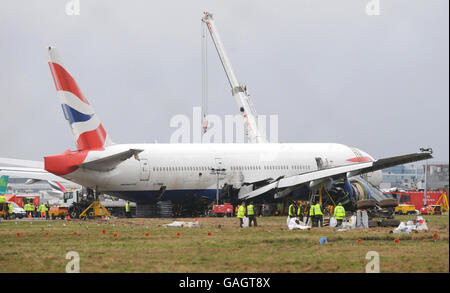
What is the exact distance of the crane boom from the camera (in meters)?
87.0

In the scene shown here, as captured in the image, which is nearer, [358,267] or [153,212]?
[358,267]

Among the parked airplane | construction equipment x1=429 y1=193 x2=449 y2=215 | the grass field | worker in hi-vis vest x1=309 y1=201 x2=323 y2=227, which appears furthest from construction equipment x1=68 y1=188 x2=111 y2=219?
construction equipment x1=429 y1=193 x2=449 y2=215

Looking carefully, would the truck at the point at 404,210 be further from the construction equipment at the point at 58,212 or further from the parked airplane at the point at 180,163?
the construction equipment at the point at 58,212

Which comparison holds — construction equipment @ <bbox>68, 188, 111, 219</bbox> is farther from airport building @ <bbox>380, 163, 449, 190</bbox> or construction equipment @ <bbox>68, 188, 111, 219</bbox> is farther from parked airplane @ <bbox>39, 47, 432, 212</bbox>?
airport building @ <bbox>380, 163, 449, 190</bbox>

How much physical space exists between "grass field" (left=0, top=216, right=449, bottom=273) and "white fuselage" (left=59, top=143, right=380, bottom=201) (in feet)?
34.7

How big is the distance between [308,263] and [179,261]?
11.3 feet

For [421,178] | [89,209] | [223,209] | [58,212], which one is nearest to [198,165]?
[223,209]

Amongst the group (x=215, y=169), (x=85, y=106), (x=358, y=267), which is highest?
(x=85, y=106)

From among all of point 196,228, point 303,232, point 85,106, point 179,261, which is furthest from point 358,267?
point 85,106

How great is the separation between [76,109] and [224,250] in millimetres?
20734

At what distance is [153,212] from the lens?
48.9 metres

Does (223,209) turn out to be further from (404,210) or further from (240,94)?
(240,94)

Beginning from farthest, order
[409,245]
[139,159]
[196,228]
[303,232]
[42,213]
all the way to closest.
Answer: [42,213]
[139,159]
[196,228]
[303,232]
[409,245]

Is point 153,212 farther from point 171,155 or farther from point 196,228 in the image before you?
point 196,228
